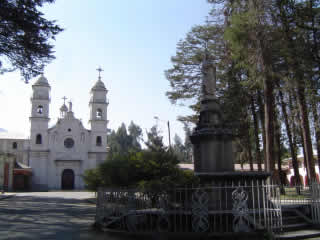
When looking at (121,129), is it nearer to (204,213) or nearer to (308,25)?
(308,25)

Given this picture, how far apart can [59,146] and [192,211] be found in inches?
1691

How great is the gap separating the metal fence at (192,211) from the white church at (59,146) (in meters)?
37.8

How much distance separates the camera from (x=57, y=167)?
1852 inches

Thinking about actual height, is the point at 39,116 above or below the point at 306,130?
above

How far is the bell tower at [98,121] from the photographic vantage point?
48750 mm

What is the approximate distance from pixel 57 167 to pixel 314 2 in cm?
4029

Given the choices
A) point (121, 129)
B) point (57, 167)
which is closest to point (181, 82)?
point (57, 167)

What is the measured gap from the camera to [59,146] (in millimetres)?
48188

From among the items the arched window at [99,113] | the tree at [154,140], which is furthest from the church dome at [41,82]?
the tree at [154,140]

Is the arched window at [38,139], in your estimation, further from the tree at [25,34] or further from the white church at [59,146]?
the tree at [25,34]

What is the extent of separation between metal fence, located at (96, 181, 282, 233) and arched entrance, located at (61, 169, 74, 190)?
39110 mm

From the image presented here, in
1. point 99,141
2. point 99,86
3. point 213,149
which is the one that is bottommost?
point 213,149

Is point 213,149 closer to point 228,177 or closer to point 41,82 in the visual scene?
point 228,177

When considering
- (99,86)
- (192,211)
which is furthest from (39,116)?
(192,211)
